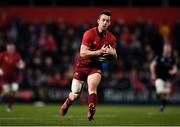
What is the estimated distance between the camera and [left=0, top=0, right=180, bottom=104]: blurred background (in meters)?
30.9

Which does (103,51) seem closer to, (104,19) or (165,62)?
(104,19)

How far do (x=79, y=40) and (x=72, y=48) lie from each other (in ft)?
1.96

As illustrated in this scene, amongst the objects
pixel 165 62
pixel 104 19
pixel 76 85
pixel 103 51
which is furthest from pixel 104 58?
pixel 165 62

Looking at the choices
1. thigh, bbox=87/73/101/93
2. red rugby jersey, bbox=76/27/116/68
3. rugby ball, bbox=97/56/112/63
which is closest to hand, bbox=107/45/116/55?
rugby ball, bbox=97/56/112/63

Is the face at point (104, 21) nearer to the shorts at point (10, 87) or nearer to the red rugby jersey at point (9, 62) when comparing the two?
the red rugby jersey at point (9, 62)

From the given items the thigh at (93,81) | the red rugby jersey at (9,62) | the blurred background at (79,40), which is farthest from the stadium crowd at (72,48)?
the thigh at (93,81)

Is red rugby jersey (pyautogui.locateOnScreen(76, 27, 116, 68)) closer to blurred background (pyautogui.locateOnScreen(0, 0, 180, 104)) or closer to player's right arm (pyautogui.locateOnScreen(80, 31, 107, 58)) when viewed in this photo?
player's right arm (pyautogui.locateOnScreen(80, 31, 107, 58))

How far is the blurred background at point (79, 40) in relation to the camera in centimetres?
3092

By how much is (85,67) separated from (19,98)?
1570cm

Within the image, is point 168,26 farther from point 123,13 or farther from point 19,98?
point 19,98

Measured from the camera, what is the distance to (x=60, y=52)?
32.7 meters

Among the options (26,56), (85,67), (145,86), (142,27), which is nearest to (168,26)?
(142,27)

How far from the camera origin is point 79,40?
3300cm
